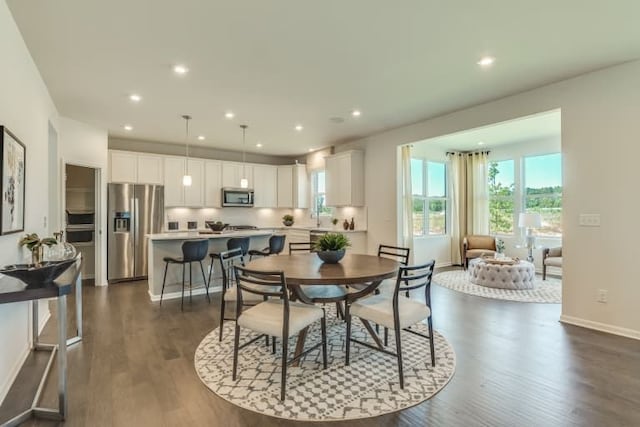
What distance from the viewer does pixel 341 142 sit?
698cm

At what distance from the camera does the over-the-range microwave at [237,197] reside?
24.2 ft

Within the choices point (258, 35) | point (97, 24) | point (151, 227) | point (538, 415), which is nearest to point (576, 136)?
point (538, 415)

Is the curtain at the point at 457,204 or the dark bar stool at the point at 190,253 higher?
the curtain at the point at 457,204

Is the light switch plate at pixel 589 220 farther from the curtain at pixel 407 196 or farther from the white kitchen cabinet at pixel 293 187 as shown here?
the white kitchen cabinet at pixel 293 187

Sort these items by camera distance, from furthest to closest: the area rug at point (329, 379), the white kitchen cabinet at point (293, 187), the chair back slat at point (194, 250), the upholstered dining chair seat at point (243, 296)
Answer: the white kitchen cabinet at point (293, 187) → the chair back slat at point (194, 250) → the upholstered dining chair seat at point (243, 296) → the area rug at point (329, 379)

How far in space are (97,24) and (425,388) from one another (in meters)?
3.67

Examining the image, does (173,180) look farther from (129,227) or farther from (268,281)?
(268,281)

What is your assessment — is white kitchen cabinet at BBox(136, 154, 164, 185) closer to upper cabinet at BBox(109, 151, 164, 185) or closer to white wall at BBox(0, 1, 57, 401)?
upper cabinet at BBox(109, 151, 164, 185)

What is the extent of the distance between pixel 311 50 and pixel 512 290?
4640 mm

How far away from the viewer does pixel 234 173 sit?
7602mm

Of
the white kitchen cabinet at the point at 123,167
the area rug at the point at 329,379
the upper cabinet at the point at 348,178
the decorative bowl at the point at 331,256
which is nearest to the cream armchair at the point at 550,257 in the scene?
the upper cabinet at the point at 348,178

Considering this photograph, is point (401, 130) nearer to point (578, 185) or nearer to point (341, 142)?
point (341, 142)

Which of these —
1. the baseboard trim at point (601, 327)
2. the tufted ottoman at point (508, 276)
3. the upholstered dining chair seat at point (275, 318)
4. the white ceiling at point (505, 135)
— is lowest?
the baseboard trim at point (601, 327)

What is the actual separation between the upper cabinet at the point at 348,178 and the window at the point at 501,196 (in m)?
3.28
